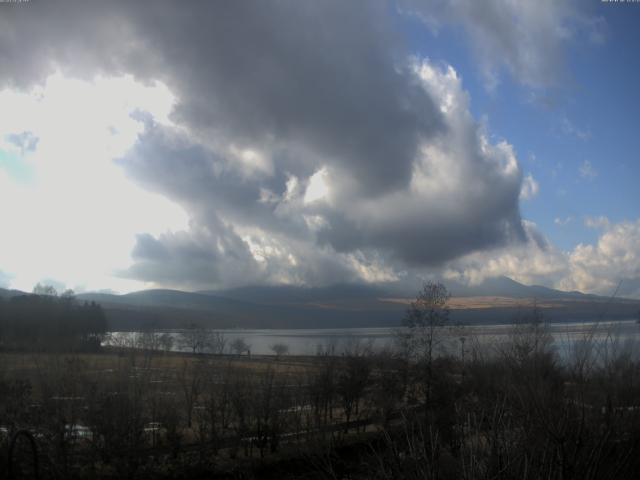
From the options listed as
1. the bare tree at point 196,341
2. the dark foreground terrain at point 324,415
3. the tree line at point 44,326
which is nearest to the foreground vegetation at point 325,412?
the dark foreground terrain at point 324,415

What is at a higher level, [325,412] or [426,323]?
[426,323]

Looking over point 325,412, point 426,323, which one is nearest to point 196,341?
point 426,323

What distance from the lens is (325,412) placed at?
46031mm

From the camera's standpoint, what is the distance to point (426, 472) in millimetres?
9266

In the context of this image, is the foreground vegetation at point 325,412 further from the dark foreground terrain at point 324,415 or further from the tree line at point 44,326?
→ the tree line at point 44,326

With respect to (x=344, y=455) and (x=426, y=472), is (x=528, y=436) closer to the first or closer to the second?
(x=426, y=472)

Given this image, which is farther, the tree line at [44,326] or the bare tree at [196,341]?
the bare tree at [196,341]

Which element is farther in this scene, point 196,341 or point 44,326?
point 196,341

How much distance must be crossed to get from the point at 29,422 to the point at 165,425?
9.00 meters

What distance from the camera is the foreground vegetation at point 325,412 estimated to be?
34.5 ft

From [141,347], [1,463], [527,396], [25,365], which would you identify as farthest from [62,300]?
[527,396]

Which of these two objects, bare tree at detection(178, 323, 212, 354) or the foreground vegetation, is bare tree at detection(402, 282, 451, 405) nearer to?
the foreground vegetation

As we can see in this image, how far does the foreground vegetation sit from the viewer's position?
10523mm

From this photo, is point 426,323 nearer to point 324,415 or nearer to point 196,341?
point 324,415
